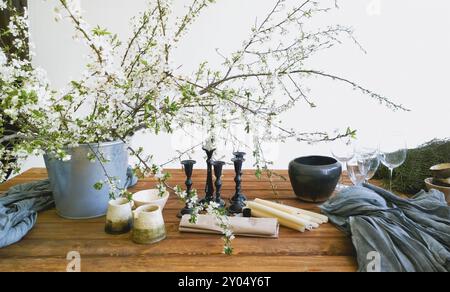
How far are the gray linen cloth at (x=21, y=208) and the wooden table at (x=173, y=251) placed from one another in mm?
29

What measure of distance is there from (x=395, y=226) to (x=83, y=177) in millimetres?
976

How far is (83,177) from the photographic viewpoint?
1.13 metres

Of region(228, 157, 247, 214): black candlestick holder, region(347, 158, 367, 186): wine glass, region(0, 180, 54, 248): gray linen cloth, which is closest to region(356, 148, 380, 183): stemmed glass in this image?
region(347, 158, 367, 186): wine glass

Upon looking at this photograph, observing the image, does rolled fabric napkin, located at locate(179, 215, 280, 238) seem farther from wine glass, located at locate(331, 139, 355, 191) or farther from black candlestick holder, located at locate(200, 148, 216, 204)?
wine glass, located at locate(331, 139, 355, 191)

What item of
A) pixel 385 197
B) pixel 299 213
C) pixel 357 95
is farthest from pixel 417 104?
pixel 299 213

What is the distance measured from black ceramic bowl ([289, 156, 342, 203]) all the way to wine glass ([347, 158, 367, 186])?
0.09 meters

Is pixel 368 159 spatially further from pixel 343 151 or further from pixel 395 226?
pixel 395 226

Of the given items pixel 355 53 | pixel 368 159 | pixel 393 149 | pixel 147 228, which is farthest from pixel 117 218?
pixel 355 53

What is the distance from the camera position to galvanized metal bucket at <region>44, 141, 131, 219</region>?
1.11m

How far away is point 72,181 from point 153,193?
0.29m

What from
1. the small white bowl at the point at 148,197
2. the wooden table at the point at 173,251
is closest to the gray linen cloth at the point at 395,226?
the wooden table at the point at 173,251
